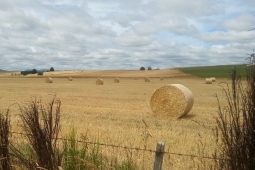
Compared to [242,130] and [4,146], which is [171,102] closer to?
[4,146]

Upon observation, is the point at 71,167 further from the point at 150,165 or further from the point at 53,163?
the point at 150,165

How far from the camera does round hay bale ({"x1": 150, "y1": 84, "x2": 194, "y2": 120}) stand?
1462 cm

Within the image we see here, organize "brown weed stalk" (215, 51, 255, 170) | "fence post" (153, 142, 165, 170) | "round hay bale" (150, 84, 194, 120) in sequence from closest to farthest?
"brown weed stalk" (215, 51, 255, 170), "fence post" (153, 142, 165, 170), "round hay bale" (150, 84, 194, 120)

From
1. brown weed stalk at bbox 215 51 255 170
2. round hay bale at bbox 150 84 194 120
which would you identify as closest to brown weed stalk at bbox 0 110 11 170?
brown weed stalk at bbox 215 51 255 170

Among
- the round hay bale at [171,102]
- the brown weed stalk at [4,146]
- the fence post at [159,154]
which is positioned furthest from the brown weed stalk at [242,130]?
the round hay bale at [171,102]

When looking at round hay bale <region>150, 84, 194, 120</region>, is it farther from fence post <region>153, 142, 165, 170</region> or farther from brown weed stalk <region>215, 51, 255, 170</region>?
brown weed stalk <region>215, 51, 255, 170</region>

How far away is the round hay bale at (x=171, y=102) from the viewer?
1462cm

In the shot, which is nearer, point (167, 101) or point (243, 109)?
point (243, 109)

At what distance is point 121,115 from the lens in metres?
14.1

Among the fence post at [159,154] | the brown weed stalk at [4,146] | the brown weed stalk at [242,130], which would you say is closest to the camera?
the brown weed stalk at [242,130]

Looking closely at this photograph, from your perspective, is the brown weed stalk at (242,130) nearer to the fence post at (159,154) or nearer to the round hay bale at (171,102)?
the fence post at (159,154)

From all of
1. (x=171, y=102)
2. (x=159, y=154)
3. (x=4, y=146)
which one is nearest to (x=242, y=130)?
(x=159, y=154)

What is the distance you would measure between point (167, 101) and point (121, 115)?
243 cm

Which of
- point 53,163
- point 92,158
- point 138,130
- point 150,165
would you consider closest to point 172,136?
point 138,130
